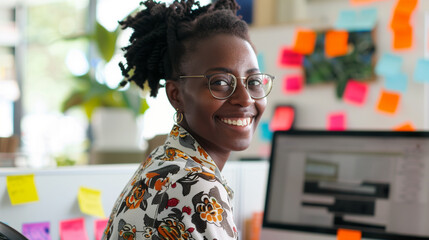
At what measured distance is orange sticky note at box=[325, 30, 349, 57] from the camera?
2.51 m

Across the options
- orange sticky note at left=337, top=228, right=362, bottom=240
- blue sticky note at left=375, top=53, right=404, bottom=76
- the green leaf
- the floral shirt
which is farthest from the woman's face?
the green leaf

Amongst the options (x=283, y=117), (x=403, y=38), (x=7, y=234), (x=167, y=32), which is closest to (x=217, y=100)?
(x=167, y=32)

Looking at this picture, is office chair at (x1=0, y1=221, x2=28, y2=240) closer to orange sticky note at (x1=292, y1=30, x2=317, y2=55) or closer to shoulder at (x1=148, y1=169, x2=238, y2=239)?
shoulder at (x1=148, y1=169, x2=238, y2=239)

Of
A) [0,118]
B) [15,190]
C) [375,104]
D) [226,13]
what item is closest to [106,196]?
[15,190]

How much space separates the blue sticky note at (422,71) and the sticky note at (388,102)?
111mm

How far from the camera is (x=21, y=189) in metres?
1.19

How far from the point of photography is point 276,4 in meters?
3.21

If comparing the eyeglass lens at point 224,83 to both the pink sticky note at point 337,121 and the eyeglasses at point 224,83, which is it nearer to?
the eyeglasses at point 224,83

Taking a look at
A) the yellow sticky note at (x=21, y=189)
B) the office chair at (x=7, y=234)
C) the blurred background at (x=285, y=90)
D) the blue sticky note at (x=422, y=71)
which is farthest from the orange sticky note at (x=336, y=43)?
the office chair at (x=7, y=234)

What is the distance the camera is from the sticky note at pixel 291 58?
2.61 m

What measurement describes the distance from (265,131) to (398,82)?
2.33 feet

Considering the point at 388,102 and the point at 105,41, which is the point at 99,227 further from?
the point at 105,41

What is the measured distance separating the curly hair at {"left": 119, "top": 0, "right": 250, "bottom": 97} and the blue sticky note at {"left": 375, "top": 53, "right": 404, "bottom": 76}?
1291 mm

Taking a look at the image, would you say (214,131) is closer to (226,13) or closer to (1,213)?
(226,13)
